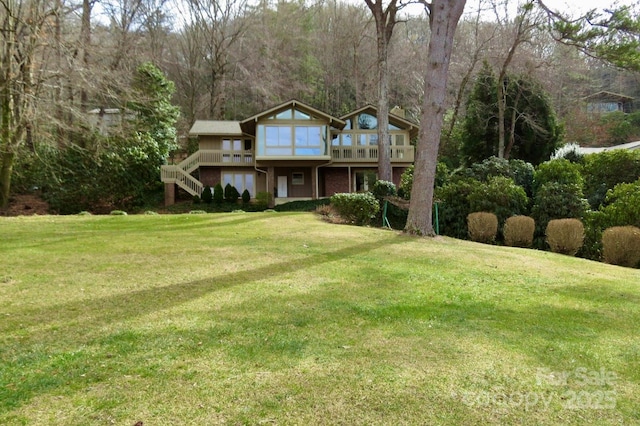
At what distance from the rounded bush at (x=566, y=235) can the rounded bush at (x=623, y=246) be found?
785mm

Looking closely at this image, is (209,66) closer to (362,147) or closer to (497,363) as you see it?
(362,147)

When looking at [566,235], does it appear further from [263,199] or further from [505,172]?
[263,199]

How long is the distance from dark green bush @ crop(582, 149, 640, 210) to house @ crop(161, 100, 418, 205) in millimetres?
11105

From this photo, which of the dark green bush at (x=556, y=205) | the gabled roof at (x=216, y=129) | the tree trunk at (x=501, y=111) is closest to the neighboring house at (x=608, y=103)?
the tree trunk at (x=501, y=111)

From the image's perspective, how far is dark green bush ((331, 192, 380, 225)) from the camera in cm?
1512

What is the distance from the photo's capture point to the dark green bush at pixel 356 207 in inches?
595

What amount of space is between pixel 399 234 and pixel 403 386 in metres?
9.30

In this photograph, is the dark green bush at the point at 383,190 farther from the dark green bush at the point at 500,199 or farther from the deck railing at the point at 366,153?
the deck railing at the point at 366,153

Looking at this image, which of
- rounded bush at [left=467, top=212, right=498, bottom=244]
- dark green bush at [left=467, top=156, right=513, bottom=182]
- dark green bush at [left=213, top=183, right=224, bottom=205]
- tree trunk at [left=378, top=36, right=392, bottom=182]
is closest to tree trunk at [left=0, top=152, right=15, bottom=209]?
dark green bush at [left=213, top=183, right=224, bottom=205]

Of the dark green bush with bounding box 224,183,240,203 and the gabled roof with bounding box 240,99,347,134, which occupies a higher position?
the gabled roof with bounding box 240,99,347,134

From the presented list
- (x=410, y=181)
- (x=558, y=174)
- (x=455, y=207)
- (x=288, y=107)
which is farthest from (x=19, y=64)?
(x=558, y=174)

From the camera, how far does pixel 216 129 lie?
2791 centimetres

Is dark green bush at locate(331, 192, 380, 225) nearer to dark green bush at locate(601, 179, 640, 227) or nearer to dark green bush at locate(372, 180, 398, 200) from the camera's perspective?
dark green bush at locate(372, 180, 398, 200)

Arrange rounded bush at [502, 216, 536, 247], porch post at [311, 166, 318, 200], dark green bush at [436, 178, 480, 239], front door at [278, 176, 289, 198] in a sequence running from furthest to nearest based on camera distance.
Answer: front door at [278, 176, 289, 198] < porch post at [311, 166, 318, 200] < dark green bush at [436, 178, 480, 239] < rounded bush at [502, 216, 536, 247]
